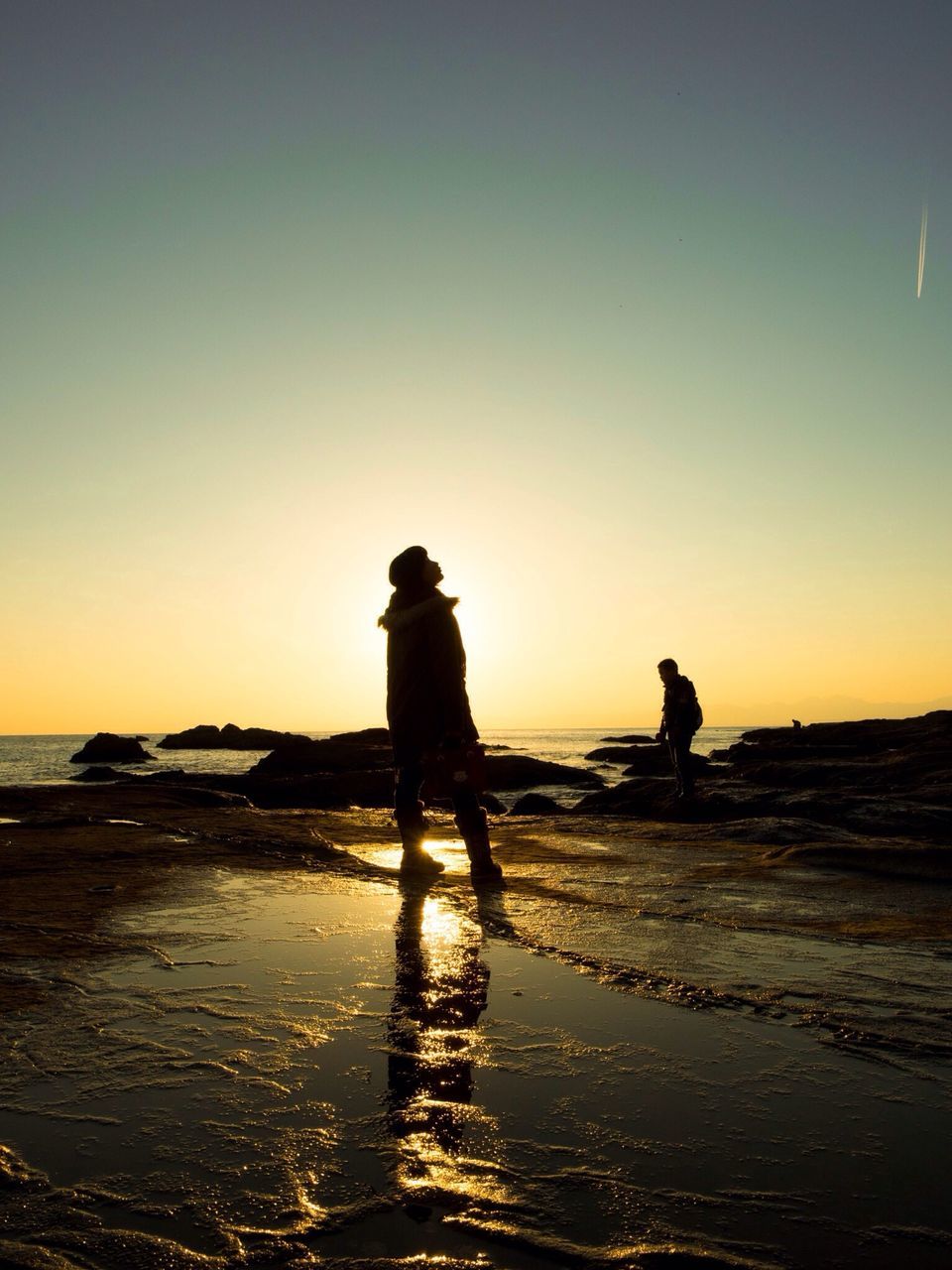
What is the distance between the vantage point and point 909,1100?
6.45 feet

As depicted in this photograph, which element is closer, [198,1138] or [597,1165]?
[597,1165]

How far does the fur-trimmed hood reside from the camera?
223 inches

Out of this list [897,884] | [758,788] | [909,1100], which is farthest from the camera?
[758,788]

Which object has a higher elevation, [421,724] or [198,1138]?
[421,724]

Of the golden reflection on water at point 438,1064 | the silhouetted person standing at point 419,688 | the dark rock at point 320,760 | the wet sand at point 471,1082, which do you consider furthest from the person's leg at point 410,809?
the dark rock at point 320,760

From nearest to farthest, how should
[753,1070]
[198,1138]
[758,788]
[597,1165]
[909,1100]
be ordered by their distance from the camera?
[597,1165] < [198,1138] < [909,1100] < [753,1070] < [758,788]

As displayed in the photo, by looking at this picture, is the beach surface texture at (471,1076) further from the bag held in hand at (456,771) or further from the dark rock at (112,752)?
the dark rock at (112,752)

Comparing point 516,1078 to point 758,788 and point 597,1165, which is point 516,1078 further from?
point 758,788

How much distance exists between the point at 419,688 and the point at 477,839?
1.17 m

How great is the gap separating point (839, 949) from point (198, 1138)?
8.60 feet

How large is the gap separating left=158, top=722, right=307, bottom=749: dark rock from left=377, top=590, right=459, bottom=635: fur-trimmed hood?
65363 millimetres

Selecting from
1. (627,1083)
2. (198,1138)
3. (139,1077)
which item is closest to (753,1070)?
(627,1083)

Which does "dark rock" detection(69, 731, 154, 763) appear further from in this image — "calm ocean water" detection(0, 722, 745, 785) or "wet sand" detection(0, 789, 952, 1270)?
"wet sand" detection(0, 789, 952, 1270)

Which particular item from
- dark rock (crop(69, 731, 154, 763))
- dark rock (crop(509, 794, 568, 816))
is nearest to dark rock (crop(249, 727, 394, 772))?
dark rock (crop(509, 794, 568, 816))
